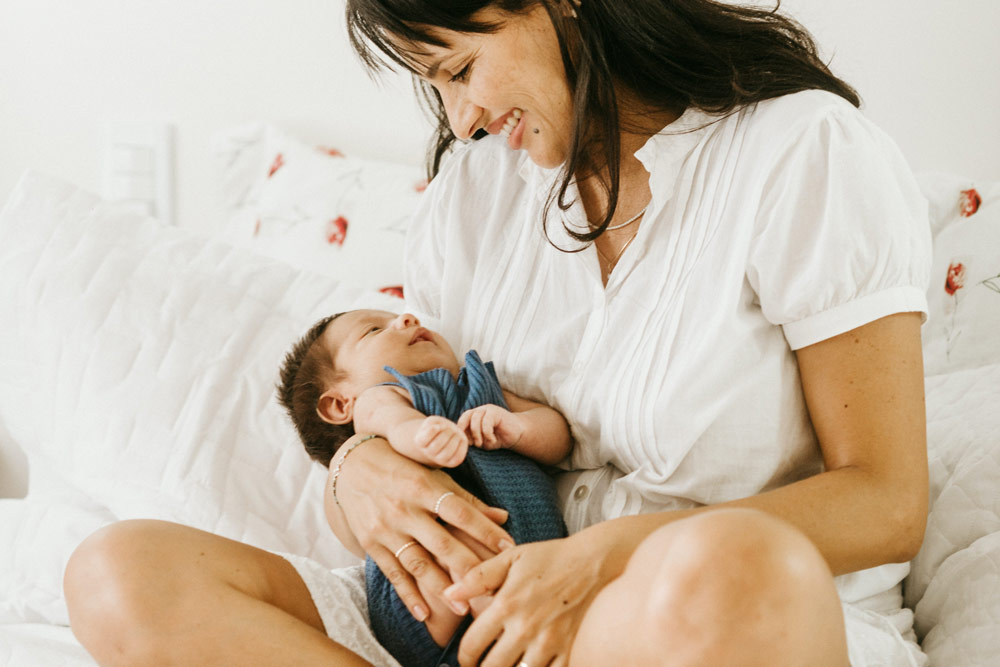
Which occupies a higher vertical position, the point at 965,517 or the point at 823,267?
the point at 823,267

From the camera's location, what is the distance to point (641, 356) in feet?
3.26

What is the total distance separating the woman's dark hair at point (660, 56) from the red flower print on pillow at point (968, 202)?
37 cm

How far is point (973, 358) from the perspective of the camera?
1248mm

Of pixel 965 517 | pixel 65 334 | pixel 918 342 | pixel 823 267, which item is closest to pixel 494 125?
pixel 823 267

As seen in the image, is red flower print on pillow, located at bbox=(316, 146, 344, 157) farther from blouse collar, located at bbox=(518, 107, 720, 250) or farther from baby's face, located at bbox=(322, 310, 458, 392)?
blouse collar, located at bbox=(518, 107, 720, 250)

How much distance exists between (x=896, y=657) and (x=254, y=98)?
1748mm

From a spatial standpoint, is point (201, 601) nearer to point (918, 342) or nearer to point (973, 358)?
point (918, 342)

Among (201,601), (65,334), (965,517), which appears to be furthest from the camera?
(65,334)

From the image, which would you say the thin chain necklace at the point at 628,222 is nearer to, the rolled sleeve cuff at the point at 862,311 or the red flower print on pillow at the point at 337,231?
the rolled sleeve cuff at the point at 862,311

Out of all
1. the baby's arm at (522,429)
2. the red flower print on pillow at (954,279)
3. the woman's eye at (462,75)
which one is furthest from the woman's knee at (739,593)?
the red flower print on pillow at (954,279)

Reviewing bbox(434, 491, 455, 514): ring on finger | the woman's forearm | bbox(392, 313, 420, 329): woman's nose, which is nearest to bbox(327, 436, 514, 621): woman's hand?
bbox(434, 491, 455, 514): ring on finger

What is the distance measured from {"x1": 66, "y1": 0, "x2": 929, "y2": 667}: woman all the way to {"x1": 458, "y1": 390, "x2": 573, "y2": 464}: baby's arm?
3 centimetres

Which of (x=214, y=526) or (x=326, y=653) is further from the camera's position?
(x=214, y=526)

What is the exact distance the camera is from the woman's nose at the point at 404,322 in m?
1.19
